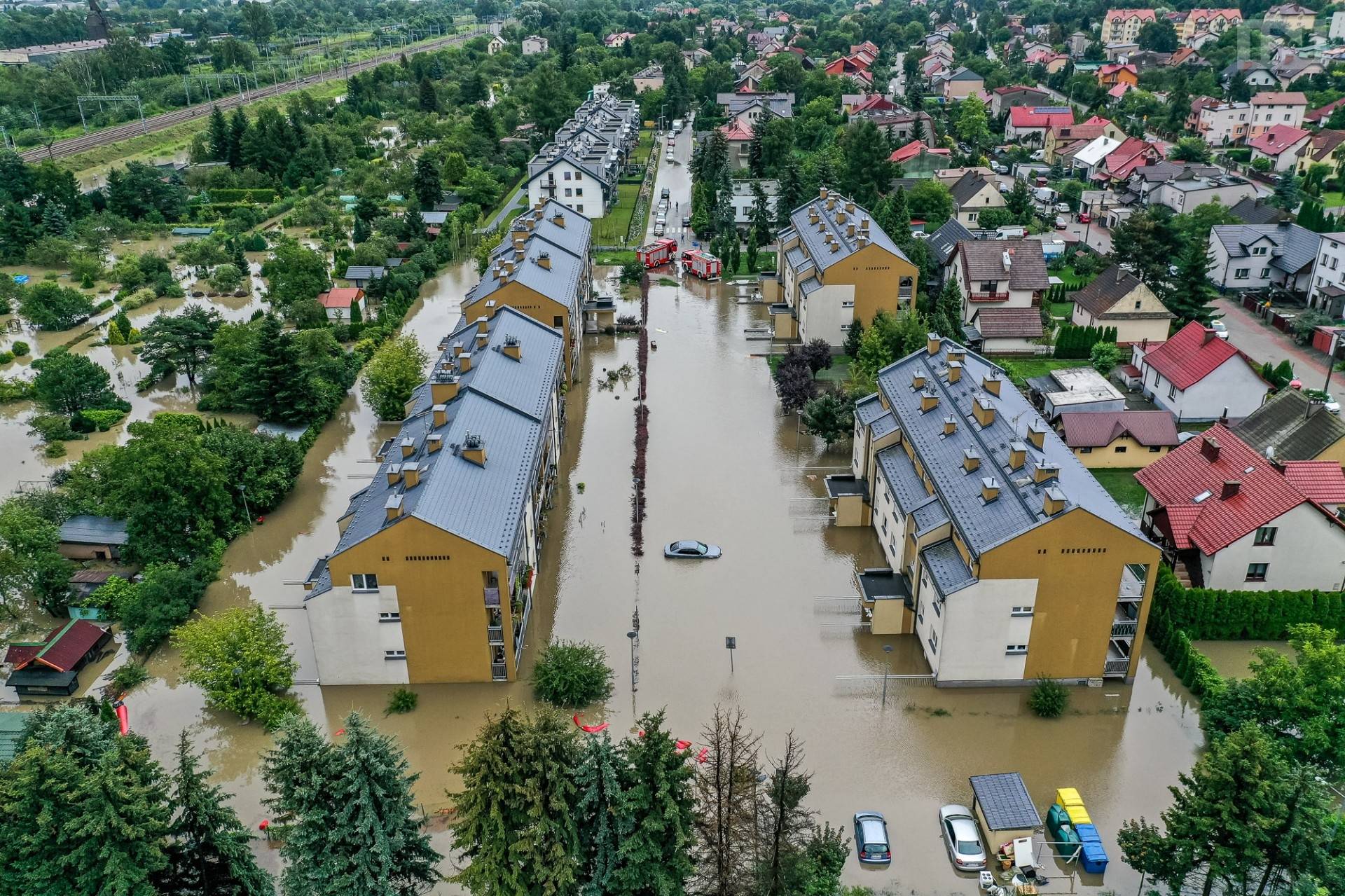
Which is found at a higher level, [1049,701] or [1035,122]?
[1035,122]

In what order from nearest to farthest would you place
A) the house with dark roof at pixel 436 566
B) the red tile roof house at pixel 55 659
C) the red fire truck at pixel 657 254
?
the house with dark roof at pixel 436 566
the red tile roof house at pixel 55 659
the red fire truck at pixel 657 254

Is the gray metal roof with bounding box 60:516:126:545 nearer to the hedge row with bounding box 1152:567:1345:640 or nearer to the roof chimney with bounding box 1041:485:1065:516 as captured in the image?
the roof chimney with bounding box 1041:485:1065:516

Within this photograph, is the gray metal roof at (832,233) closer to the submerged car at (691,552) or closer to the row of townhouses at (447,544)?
the row of townhouses at (447,544)

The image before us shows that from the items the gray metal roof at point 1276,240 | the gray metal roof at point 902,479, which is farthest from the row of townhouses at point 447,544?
the gray metal roof at point 1276,240

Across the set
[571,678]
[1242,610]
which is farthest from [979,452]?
[571,678]

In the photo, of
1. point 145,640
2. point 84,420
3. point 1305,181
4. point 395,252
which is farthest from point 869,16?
point 145,640

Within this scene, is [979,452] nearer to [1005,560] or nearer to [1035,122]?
[1005,560]

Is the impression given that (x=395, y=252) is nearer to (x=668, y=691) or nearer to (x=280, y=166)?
(x=280, y=166)
